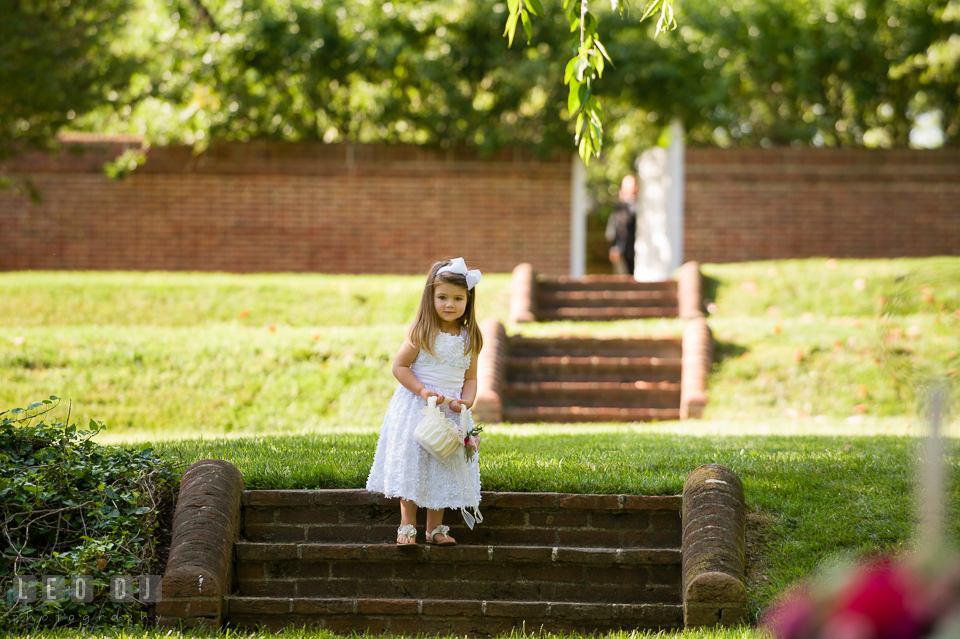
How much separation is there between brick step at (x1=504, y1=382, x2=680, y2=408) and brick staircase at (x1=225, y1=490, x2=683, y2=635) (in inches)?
164

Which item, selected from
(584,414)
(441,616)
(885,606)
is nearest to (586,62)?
(441,616)

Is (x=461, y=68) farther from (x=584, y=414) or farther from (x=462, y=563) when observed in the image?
(x=462, y=563)

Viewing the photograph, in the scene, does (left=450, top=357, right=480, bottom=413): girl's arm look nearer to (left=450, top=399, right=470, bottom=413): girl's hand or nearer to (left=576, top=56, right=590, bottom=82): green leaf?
(left=450, top=399, right=470, bottom=413): girl's hand

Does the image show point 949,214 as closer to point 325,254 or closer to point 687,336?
point 687,336

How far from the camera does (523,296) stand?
10852mm

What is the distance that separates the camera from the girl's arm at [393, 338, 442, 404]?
4.50 metres

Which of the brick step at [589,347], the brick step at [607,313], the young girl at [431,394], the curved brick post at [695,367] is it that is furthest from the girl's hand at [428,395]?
the brick step at [607,313]

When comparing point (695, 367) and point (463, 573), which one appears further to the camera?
point (695, 367)

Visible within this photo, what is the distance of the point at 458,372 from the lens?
4.62 meters

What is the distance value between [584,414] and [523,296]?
2.44m

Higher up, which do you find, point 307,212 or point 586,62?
point 307,212

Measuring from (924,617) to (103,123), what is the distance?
17729mm

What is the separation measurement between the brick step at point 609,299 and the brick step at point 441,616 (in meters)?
7.02

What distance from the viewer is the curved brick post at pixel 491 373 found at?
27.7ft
